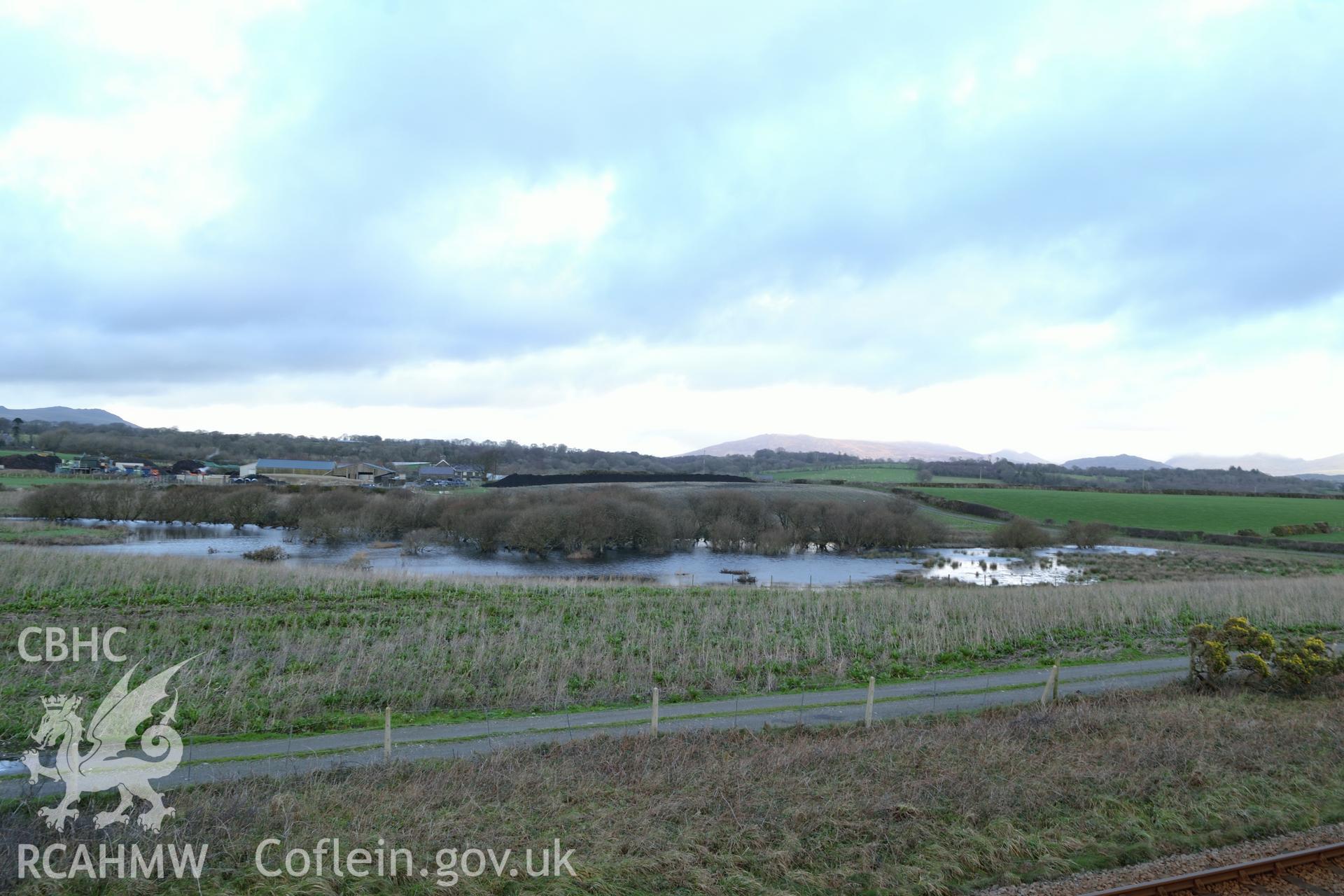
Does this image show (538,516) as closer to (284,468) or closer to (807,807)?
(807,807)

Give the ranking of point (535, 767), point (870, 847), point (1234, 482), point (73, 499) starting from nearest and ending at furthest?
point (870, 847) < point (535, 767) < point (73, 499) < point (1234, 482)

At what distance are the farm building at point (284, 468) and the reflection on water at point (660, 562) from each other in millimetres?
51855

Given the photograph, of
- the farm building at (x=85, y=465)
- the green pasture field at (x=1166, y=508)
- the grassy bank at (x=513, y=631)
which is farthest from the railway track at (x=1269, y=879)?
the farm building at (x=85, y=465)

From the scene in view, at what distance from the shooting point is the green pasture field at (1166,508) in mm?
74938

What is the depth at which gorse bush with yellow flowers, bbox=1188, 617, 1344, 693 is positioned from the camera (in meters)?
16.5

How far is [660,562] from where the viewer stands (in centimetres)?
5516

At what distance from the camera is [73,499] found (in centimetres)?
6688

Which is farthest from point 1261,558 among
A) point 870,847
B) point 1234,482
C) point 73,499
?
point 1234,482

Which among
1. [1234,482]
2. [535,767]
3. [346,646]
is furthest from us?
[1234,482]

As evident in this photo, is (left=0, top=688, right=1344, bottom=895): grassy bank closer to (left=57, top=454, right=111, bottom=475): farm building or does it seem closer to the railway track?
the railway track

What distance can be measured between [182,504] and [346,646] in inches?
2430

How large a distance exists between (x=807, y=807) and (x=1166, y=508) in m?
90.9

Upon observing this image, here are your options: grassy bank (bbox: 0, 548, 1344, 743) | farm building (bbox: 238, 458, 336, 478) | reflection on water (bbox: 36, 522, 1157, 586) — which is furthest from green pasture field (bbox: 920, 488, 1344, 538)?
farm building (bbox: 238, 458, 336, 478)

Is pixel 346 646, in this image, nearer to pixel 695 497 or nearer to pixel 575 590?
pixel 575 590
